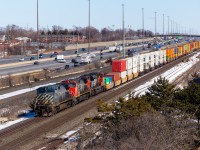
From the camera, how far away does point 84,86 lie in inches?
1497

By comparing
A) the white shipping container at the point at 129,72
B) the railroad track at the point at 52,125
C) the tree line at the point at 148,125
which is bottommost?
the railroad track at the point at 52,125

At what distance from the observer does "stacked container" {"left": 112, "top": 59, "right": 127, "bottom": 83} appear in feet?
158

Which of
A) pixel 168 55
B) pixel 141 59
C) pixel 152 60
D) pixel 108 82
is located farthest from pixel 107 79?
pixel 168 55

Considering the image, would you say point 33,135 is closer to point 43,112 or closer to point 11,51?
point 43,112

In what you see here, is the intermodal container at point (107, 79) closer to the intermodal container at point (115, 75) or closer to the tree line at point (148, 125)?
the intermodal container at point (115, 75)

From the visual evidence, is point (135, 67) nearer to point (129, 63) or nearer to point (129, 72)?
point (129, 72)

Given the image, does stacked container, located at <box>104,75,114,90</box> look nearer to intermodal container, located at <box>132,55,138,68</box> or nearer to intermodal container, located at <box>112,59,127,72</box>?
intermodal container, located at <box>112,59,127,72</box>

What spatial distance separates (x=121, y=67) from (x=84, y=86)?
38.7ft

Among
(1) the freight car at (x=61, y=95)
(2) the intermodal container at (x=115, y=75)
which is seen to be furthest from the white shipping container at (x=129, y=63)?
(1) the freight car at (x=61, y=95)

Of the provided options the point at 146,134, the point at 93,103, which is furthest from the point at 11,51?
the point at 146,134

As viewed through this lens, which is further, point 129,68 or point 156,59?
point 156,59

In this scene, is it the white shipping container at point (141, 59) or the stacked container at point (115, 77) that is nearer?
the stacked container at point (115, 77)

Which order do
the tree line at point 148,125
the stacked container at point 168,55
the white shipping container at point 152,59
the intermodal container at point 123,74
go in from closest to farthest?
the tree line at point 148,125 → the intermodal container at point 123,74 → the white shipping container at point 152,59 → the stacked container at point 168,55

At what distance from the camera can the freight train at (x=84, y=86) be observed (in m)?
31.2
